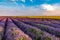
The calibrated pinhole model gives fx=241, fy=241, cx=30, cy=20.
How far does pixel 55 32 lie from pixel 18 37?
331cm

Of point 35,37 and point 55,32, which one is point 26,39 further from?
point 55,32

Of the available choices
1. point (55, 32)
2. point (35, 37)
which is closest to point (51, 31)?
point (55, 32)

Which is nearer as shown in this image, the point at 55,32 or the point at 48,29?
the point at 55,32

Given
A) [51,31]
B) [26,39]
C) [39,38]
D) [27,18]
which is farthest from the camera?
[27,18]

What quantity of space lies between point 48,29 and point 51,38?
4134mm

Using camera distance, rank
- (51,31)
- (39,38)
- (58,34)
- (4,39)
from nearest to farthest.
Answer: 1. (39,38)
2. (4,39)
3. (58,34)
4. (51,31)

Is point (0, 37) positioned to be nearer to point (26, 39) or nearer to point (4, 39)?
point (4, 39)

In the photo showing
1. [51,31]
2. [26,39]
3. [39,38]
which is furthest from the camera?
[51,31]

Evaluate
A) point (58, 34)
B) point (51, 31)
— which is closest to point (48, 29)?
point (51, 31)

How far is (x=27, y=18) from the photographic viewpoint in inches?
858

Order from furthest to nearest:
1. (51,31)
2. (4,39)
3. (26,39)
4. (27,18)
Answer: (27,18), (51,31), (4,39), (26,39)

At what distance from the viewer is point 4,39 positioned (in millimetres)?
11016

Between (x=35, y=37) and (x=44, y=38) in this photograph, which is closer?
(x=44, y=38)

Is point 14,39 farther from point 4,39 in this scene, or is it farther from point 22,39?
point 4,39
